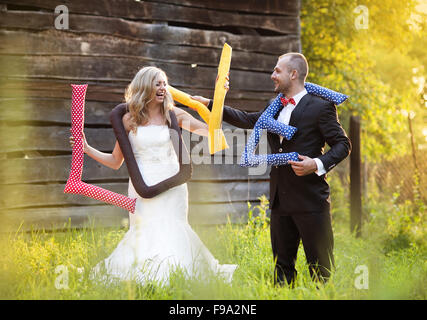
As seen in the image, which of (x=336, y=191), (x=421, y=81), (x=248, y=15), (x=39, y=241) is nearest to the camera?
(x=39, y=241)

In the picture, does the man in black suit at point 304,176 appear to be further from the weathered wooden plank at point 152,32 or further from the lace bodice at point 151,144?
the weathered wooden plank at point 152,32

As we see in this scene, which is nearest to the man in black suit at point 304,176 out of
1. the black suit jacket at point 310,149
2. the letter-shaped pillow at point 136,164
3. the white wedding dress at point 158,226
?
the black suit jacket at point 310,149

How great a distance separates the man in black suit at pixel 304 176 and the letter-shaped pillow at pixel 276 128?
0.06m

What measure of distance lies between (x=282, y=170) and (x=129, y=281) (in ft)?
4.61

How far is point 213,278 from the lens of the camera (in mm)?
3689

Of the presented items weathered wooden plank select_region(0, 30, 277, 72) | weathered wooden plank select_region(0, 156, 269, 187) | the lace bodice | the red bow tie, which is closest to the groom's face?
the red bow tie

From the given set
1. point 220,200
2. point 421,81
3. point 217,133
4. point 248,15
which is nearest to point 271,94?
point 248,15

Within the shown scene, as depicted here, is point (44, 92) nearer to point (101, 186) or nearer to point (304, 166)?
point (101, 186)

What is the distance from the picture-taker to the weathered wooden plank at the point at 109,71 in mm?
5367

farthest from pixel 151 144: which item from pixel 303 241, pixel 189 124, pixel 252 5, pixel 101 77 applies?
pixel 252 5

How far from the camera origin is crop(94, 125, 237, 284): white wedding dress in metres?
3.77

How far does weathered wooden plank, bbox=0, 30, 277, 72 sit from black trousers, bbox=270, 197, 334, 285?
3.00 metres

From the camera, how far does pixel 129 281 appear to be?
11.5 ft
